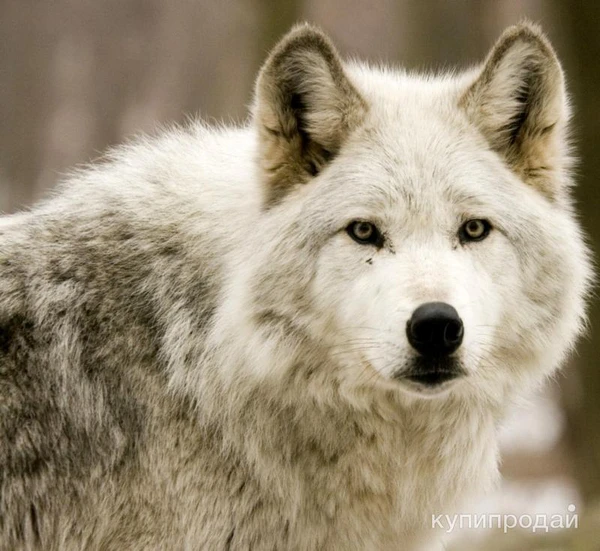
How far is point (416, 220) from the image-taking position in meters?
3.82

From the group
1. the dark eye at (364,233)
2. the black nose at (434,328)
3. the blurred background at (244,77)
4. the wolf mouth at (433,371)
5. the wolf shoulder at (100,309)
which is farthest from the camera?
the blurred background at (244,77)

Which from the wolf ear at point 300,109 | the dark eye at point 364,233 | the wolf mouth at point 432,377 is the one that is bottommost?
the wolf mouth at point 432,377

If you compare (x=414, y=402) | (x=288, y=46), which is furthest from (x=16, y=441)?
(x=288, y=46)

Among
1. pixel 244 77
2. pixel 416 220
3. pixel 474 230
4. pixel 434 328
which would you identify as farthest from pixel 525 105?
pixel 244 77

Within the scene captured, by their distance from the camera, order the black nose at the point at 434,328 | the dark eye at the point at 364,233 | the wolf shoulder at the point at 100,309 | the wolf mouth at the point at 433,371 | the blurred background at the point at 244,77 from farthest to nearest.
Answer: the blurred background at the point at 244,77 < the wolf shoulder at the point at 100,309 < the dark eye at the point at 364,233 < the wolf mouth at the point at 433,371 < the black nose at the point at 434,328

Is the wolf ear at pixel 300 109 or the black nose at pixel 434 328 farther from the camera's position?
the wolf ear at pixel 300 109

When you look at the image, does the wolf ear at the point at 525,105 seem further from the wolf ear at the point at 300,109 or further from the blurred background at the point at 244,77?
the blurred background at the point at 244,77

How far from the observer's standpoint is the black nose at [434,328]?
11.4 ft

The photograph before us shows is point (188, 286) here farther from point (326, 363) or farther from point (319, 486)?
point (319, 486)

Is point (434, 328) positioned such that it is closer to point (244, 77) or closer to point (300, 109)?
point (300, 109)

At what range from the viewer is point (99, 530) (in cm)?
402

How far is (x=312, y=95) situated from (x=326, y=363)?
3.85ft

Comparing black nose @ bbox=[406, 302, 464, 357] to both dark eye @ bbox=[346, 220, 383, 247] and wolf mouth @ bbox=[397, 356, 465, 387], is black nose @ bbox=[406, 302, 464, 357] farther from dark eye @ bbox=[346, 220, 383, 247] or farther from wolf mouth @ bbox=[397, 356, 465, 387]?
dark eye @ bbox=[346, 220, 383, 247]

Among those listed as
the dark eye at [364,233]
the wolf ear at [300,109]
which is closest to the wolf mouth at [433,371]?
the dark eye at [364,233]
